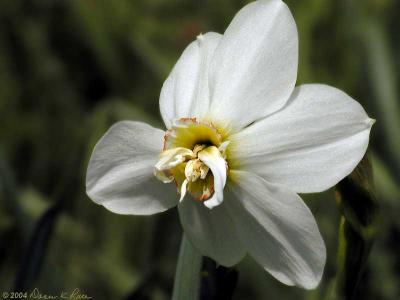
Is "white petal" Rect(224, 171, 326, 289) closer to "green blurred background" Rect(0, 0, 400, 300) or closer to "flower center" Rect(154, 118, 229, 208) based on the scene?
"flower center" Rect(154, 118, 229, 208)

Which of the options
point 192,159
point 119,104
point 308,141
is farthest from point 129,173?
point 119,104

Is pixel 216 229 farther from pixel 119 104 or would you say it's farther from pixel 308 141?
pixel 119 104

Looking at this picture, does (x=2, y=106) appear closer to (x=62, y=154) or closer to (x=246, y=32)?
(x=62, y=154)

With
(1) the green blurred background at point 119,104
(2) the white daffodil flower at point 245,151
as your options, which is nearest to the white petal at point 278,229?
(2) the white daffodil flower at point 245,151

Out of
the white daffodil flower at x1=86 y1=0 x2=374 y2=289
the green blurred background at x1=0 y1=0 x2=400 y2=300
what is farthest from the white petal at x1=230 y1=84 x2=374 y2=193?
the green blurred background at x1=0 y1=0 x2=400 y2=300

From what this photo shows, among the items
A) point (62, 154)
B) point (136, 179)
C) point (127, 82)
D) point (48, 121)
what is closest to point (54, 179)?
point (62, 154)
